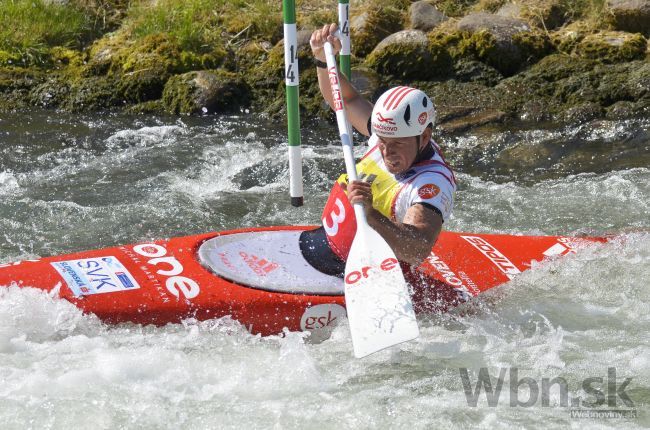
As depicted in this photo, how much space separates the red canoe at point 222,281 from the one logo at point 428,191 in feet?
1.64

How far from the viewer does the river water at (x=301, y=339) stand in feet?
12.6

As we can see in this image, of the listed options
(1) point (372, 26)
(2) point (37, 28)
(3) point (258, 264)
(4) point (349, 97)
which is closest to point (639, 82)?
(1) point (372, 26)

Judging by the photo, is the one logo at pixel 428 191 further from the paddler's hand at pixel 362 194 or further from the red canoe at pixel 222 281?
the red canoe at pixel 222 281

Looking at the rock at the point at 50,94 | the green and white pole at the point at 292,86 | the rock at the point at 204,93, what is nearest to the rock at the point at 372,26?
the rock at the point at 204,93

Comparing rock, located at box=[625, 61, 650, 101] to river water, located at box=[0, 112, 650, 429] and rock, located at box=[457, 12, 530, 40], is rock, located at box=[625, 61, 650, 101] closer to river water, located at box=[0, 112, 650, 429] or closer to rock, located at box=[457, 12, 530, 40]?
rock, located at box=[457, 12, 530, 40]

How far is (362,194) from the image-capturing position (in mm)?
4012

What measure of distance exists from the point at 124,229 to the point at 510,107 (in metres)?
4.07

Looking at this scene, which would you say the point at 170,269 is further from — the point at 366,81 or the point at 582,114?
the point at 582,114

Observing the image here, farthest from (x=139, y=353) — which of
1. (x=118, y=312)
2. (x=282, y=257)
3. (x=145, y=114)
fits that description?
(x=145, y=114)

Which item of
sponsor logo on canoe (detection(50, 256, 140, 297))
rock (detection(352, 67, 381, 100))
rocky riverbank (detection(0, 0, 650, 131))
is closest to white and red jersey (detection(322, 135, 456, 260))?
sponsor logo on canoe (detection(50, 256, 140, 297))

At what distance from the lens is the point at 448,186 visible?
4.18m

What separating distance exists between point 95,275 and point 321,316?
3.54 ft

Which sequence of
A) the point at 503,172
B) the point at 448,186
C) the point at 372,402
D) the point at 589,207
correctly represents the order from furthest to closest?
the point at 503,172
the point at 589,207
the point at 448,186
the point at 372,402

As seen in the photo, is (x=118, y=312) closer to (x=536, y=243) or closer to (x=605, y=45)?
(x=536, y=243)
